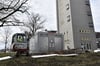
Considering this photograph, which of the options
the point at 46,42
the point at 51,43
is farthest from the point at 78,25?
the point at 46,42

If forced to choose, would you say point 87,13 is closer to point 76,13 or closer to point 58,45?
point 76,13

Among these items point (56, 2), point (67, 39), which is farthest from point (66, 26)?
point (56, 2)

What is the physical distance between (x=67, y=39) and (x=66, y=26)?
3982 millimetres

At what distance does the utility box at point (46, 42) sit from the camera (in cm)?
2711

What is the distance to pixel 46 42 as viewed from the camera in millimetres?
27672

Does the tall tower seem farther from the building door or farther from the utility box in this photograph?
the building door

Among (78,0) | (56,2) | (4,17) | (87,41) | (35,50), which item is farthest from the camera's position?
(56,2)

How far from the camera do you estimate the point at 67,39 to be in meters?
→ 44.1

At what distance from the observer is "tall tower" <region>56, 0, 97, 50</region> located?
41.9 m

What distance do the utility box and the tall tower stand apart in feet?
45.0

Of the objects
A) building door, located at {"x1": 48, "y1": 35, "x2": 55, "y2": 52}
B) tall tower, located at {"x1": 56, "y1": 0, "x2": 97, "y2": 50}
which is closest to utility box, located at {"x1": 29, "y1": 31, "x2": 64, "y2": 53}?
building door, located at {"x1": 48, "y1": 35, "x2": 55, "y2": 52}

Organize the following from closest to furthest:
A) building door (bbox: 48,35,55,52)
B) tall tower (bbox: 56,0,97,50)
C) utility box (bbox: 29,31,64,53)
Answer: utility box (bbox: 29,31,64,53) → building door (bbox: 48,35,55,52) → tall tower (bbox: 56,0,97,50)

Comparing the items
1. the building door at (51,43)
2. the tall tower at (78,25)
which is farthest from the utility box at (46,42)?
the tall tower at (78,25)

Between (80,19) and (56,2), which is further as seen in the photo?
(56,2)
